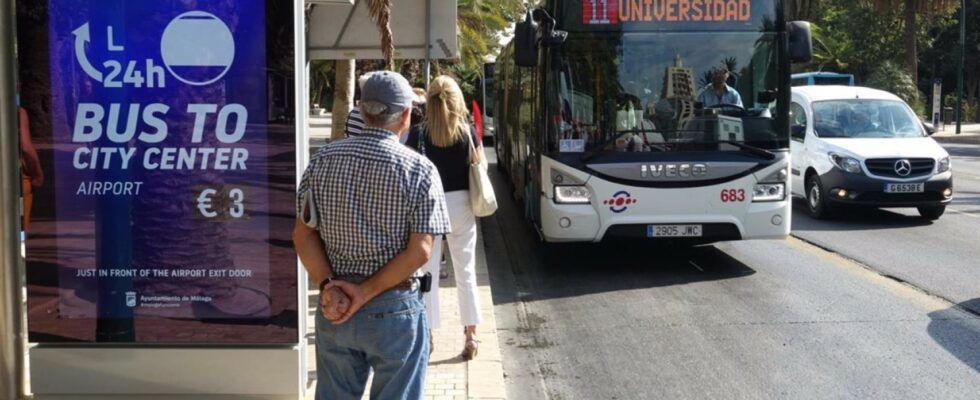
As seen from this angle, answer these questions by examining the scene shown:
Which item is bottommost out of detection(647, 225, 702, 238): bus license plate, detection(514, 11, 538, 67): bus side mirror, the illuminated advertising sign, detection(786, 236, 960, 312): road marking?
detection(786, 236, 960, 312): road marking

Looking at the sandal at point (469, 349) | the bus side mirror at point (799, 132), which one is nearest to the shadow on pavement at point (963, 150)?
the bus side mirror at point (799, 132)

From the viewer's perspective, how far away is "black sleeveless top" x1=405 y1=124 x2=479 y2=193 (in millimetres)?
6160

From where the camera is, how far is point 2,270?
500 cm

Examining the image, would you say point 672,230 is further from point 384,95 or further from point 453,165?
point 384,95

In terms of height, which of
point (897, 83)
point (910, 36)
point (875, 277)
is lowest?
point (875, 277)

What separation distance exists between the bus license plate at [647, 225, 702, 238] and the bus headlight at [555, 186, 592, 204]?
707 mm

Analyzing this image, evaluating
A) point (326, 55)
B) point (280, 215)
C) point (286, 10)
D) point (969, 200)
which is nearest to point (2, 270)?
point (280, 215)

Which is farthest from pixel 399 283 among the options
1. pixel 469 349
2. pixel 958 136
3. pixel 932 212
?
pixel 958 136

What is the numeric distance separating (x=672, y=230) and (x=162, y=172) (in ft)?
19.2

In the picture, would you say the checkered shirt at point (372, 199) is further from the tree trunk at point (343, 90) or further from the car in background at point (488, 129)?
the car in background at point (488, 129)

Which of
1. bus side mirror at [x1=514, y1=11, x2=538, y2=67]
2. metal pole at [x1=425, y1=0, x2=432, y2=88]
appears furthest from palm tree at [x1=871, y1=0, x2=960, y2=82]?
metal pole at [x1=425, y1=0, x2=432, y2=88]

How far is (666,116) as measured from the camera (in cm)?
963

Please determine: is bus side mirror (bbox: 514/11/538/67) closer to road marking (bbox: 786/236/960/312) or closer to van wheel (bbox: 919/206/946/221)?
road marking (bbox: 786/236/960/312)

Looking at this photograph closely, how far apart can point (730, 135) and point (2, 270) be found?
6.80 meters
